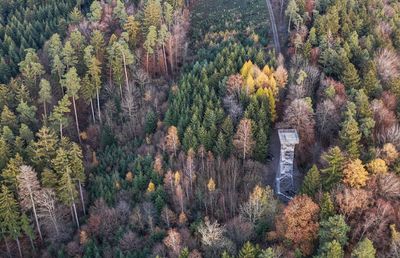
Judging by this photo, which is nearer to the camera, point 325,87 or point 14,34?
point 325,87

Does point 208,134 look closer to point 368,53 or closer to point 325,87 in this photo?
point 325,87

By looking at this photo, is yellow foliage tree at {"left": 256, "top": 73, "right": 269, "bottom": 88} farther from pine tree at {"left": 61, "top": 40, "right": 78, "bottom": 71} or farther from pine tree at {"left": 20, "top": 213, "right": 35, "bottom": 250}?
pine tree at {"left": 20, "top": 213, "right": 35, "bottom": 250}

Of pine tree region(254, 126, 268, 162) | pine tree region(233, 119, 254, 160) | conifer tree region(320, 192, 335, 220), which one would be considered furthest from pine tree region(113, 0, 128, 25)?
conifer tree region(320, 192, 335, 220)

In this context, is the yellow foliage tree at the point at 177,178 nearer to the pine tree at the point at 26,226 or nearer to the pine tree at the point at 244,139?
the pine tree at the point at 244,139

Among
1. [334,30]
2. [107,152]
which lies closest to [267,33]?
[334,30]

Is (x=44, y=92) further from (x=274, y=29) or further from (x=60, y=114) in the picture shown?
(x=274, y=29)

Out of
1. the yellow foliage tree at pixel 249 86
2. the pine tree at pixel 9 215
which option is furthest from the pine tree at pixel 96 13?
the pine tree at pixel 9 215
